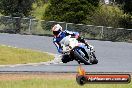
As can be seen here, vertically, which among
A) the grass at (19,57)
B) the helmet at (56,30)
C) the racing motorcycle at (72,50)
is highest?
the helmet at (56,30)

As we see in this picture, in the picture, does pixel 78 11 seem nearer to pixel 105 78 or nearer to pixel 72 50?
pixel 72 50

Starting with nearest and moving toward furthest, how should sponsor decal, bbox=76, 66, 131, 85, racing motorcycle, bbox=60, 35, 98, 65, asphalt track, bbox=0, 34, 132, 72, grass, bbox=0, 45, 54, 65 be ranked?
sponsor decal, bbox=76, 66, 131, 85, racing motorcycle, bbox=60, 35, 98, 65, grass, bbox=0, 45, 54, 65, asphalt track, bbox=0, 34, 132, 72

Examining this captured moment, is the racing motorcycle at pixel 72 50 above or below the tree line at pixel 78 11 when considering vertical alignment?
above

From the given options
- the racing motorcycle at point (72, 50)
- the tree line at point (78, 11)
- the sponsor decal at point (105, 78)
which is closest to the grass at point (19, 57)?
the racing motorcycle at point (72, 50)

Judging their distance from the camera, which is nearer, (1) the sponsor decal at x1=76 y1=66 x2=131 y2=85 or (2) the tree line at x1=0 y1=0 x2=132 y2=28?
(1) the sponsor decal at x1=76 y1=66 x2=131 y2=85

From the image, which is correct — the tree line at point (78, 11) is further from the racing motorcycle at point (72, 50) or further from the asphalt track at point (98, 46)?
the racing motorcycle at point (72, 50)

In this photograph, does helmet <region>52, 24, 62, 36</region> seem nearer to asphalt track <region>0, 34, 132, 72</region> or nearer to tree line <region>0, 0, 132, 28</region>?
asphalt track <region>0, 34, 132, 72</region>

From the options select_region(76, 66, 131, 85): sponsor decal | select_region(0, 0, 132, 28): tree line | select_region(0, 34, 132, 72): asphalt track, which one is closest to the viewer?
select_region(76, 66, 131, 85): sponsor decal

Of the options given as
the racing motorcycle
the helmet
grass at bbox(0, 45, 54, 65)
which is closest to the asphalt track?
grass at bbox(0, 45, 54, 65)

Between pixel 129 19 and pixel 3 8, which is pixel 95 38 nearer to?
pixel 129 19

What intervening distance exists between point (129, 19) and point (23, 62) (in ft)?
79.0

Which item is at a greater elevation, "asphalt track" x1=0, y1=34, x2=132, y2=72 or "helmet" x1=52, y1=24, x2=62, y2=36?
"helmet" x1=52, y1=24, x2=62, y2=36

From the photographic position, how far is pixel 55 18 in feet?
153

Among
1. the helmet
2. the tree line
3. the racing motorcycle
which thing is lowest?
the tree line
